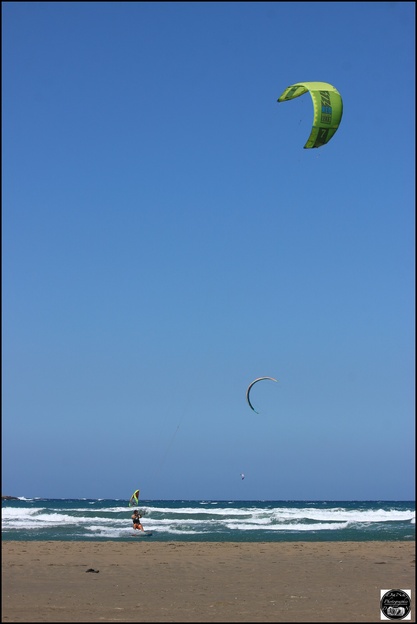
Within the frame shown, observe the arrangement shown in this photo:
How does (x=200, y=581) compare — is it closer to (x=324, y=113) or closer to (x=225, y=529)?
(x=324, y=113)

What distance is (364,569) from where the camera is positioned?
44.4 feet

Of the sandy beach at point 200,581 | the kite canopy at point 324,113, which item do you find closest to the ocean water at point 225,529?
the sandy beach at point 200,581

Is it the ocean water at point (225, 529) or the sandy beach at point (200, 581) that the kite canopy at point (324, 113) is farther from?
the ocean water at point (225, 529)

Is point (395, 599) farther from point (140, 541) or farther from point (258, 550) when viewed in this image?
point (140, 541)

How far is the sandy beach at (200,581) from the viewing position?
31.2 ft

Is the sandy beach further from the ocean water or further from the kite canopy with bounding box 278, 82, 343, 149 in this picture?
the kite canopy with bounding box 278, 82, 343, 149

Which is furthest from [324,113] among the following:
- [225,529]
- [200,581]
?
[225,529]

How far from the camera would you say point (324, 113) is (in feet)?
48.0

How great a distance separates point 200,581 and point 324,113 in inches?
362

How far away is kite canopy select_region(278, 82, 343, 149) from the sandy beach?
27.5ft

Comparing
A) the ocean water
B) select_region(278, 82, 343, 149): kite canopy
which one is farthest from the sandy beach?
select_region(278, 82, 343, 149): kite canopy

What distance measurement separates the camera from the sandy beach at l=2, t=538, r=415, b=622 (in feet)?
31.2

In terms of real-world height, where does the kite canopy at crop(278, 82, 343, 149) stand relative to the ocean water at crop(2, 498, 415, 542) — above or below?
→ above

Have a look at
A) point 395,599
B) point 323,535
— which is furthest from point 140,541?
point 395,599
